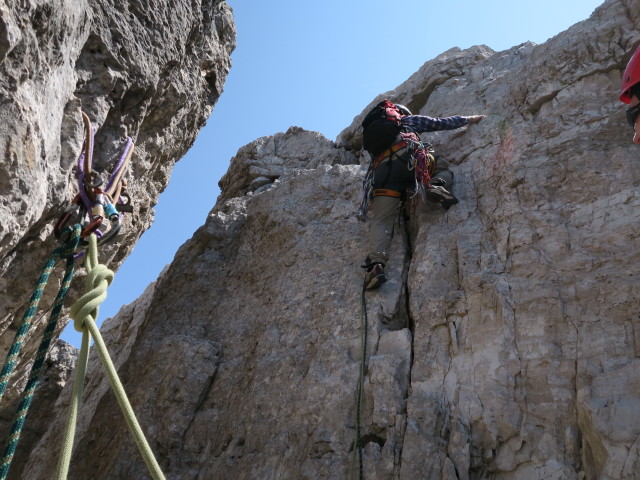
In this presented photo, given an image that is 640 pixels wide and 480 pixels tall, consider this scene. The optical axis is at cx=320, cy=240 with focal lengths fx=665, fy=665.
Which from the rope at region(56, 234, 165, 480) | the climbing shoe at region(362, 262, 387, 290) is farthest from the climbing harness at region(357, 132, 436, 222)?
the rope at region(56, 234, 165, 480)

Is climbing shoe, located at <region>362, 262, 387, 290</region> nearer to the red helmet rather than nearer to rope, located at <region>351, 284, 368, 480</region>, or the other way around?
rope, located at <region>351, 284, 368, 480</region>

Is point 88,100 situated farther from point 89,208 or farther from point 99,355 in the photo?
point 99,355

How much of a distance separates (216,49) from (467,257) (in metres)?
3.01

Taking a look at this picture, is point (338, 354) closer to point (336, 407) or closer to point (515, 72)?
point (336, 407)

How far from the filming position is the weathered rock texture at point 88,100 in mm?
3248

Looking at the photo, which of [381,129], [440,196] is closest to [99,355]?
[440,196]

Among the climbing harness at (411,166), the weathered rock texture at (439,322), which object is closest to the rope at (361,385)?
the weathered rock texture at (439,322)

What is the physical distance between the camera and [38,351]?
9.39ft

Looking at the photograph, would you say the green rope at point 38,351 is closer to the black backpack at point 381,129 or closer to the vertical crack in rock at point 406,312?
the vertical crack in rock at point 406,312

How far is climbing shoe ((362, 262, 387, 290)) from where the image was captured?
5273 mm

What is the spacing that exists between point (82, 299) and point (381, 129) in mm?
3776

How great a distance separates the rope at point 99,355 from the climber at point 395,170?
2.67m

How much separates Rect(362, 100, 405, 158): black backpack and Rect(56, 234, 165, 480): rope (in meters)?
3.37

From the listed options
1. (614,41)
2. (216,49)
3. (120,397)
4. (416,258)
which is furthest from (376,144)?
(120,397)
